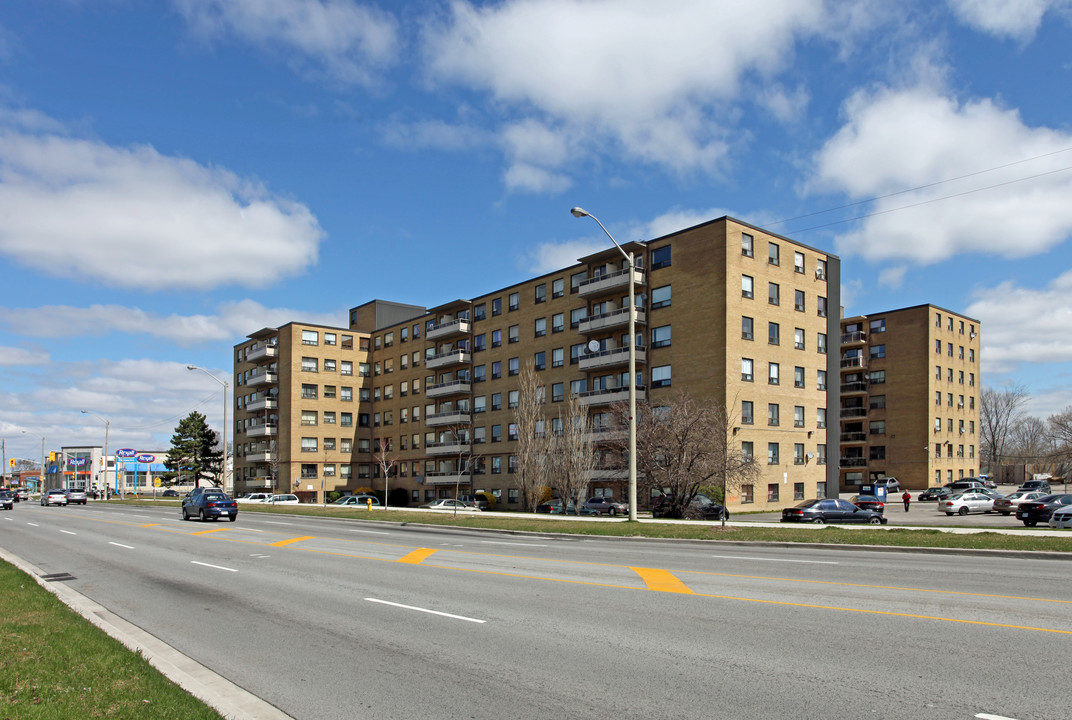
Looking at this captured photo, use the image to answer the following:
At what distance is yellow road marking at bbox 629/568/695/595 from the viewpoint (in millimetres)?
12055

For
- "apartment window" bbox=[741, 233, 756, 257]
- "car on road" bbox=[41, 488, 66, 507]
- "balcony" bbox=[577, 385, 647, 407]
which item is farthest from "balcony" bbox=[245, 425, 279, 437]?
"apartment window" bbox=[741, 233, 756, 257]

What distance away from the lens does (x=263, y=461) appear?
279 ft

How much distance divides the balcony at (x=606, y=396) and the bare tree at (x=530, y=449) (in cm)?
363

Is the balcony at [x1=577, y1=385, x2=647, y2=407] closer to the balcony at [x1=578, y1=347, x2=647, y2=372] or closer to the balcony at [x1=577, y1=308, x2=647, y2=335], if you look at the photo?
the balcony at [x1=578, y1=347, x2=647, y2=372]

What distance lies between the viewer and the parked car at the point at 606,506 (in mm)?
47031

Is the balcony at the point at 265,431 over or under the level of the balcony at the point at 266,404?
under

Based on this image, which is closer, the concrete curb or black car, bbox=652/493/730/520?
the concrete curb

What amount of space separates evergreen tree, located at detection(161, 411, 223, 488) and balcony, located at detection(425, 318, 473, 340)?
43222mm

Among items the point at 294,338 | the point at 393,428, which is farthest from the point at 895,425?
the point at 294,338

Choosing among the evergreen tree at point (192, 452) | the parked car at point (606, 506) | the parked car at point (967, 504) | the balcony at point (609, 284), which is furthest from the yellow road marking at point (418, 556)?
the evergreen tree at point (192, 452)

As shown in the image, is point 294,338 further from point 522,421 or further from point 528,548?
point 528,548

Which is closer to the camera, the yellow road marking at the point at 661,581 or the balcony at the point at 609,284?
the yellow road marking at the point at 661,581

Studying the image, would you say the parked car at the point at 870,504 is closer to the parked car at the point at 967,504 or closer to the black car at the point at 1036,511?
the black car at the point at 1036,511

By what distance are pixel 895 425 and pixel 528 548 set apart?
6625cm
